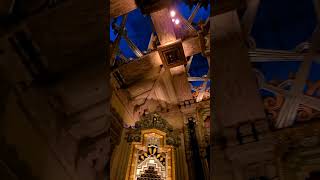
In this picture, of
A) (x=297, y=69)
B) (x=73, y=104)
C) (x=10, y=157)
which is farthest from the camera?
(x=297, y=69)

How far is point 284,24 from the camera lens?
360cm

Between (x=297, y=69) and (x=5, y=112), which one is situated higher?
(x=297, y=69)

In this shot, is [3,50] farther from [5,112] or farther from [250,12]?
[250,12]

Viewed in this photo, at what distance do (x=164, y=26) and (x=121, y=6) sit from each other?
1.09 meters

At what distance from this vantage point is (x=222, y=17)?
396cm

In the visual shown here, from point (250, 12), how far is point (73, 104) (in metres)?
3.20

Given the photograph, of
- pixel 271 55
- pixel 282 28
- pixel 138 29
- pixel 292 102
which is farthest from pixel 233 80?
pixel 138 29

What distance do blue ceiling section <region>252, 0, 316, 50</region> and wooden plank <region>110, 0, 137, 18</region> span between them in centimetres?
311

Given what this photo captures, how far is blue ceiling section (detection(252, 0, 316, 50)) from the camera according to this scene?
11.1ft

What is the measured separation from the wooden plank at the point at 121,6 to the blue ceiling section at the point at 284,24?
311 centimetres

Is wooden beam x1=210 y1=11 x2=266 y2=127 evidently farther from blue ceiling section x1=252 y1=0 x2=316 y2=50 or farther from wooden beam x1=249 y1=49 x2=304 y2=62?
blue ceiling section x1=252 y1=0 x2=316 y2=50

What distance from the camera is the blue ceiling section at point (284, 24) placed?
3.39 meters

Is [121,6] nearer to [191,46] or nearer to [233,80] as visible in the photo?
[191,46]

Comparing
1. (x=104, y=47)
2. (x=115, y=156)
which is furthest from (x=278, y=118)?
(x=115, y=156)
